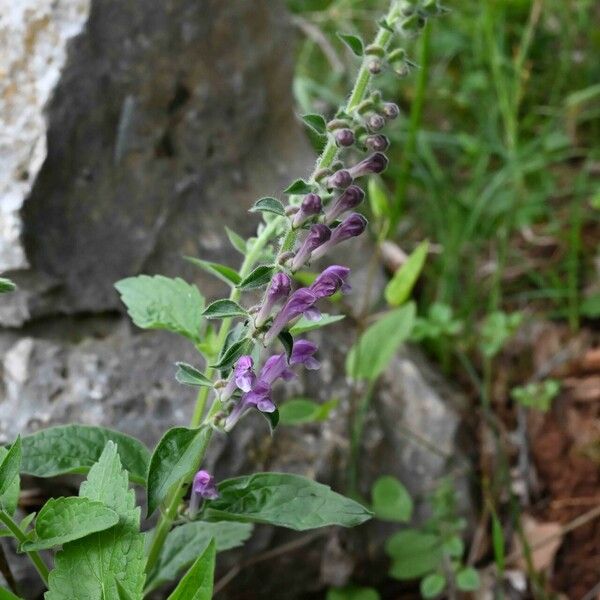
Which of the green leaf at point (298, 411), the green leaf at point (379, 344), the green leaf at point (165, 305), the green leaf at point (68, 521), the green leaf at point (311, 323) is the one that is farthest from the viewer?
the green leaf at point (379, 344)

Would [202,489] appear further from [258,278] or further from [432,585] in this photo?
[432,585]

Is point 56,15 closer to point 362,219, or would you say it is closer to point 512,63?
point 362,219

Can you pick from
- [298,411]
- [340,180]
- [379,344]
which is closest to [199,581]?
[340,180]

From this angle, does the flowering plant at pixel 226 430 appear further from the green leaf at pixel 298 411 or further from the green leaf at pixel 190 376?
the green leaf at pixel 298 411

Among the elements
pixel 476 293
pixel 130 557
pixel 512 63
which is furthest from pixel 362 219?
pixel 512 63

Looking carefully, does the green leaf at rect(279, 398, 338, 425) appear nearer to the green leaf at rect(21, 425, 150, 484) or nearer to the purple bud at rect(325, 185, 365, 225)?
the green leaf at rect(21, 425, 150, 484)

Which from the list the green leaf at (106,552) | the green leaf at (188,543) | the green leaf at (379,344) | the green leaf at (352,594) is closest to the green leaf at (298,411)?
the green leaf at (379,344)
